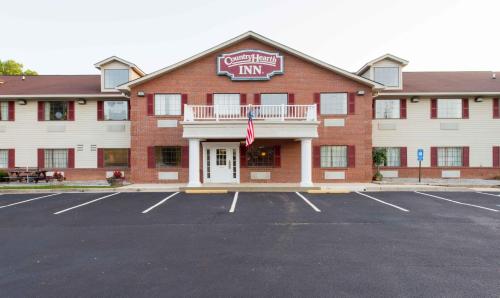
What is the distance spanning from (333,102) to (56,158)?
775 inches

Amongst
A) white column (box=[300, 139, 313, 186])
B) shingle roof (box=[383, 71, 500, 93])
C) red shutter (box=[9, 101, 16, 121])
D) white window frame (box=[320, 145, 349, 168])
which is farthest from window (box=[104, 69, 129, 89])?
shingle roof (box=[383, 71, 500, 93])

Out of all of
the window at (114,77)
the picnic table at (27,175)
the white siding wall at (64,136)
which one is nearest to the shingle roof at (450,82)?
the window at (114,77)

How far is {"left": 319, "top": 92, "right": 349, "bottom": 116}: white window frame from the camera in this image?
17.6 metres

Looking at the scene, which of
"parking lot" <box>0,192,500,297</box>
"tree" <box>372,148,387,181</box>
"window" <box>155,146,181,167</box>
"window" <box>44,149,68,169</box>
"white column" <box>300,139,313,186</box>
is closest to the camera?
"parking lot" <box>0,192,500,297</box>

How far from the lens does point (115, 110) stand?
773 inches

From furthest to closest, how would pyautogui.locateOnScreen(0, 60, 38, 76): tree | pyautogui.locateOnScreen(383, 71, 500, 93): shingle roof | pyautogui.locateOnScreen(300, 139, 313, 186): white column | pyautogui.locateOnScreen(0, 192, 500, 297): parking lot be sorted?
pyautogui.locateOnScreen(0, 60, 38, 76): tree, pyautogui.locateOnScreen(383, 71, 500, 93): shingle roof, pyautogui.locateOnScreen(300, 139, 313, 186): white column, pyautogui.locateOnScreen(0, 192, 500, 297): parking lot

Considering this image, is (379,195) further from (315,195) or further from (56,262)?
(56,262)

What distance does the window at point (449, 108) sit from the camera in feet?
63.9

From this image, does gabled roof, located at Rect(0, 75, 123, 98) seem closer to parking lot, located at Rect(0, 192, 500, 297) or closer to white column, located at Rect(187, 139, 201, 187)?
white column, located at Rect(187, 139, 201, 187)

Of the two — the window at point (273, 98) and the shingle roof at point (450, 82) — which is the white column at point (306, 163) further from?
the shingle roof at point (450, 82)

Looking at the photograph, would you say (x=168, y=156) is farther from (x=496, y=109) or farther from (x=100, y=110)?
(x=496, y=109)

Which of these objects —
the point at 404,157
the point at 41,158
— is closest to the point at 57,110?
the point at 41,158

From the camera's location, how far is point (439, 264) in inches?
203

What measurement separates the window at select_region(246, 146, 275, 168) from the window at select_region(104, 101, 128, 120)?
9.58 metres
